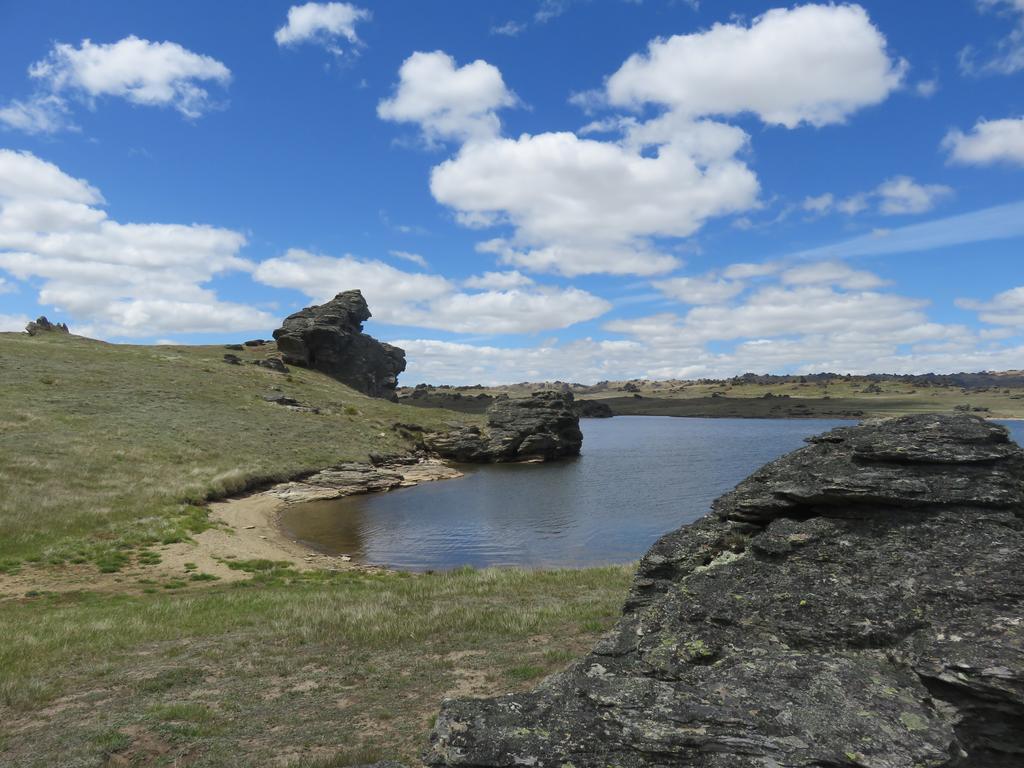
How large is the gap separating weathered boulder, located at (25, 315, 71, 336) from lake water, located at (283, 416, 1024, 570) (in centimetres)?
10416

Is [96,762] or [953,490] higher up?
[953,490]

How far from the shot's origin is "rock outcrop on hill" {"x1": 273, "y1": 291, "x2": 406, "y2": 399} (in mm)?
145750

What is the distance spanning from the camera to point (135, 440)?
58344 mm

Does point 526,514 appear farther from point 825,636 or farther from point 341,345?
point 341,345

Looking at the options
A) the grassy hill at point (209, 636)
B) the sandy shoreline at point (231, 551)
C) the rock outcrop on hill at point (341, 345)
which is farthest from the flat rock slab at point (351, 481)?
the rock outcrop on hill at point (341, 345)

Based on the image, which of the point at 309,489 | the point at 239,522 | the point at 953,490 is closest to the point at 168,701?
the point at 953,490

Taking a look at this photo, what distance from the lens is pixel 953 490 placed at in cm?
995

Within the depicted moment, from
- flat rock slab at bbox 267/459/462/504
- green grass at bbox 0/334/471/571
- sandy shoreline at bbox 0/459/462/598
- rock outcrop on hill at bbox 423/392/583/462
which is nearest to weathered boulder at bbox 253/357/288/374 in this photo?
green grass at bbox 0/334/471/571

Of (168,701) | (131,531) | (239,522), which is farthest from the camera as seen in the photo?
(239,522)

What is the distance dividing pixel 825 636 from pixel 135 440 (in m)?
65.9

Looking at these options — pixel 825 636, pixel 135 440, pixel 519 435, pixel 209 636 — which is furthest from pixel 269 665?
pixel 519 435

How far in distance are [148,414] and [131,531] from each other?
38770 mm

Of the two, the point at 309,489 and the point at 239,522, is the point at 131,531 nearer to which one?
the point at 239,522

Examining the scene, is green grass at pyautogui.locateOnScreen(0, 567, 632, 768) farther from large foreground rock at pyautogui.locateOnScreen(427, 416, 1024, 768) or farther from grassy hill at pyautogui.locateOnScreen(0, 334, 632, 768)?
large foreground rock at pyautogui.locateOnScreen(427, 416, 1024, 768)
